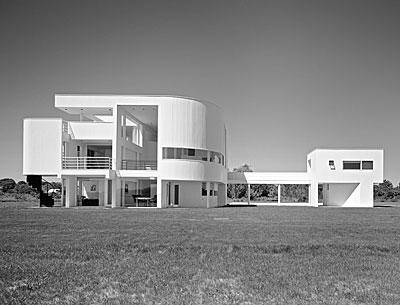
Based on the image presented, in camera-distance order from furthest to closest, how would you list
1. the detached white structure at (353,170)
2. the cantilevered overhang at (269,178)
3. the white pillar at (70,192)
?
the cantilevered overhang at (269,178), the detached white structure at (353,170), the white pillar at (70,192)

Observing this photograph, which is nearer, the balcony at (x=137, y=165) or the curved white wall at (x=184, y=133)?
the curved white wall at (x=184, y=133)

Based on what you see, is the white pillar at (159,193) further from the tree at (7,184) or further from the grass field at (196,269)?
the tree at (7,184)

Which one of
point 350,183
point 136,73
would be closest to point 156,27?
point 136,73

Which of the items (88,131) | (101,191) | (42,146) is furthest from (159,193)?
(42,146)

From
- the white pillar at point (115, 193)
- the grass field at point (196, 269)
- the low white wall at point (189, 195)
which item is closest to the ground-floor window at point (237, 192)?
the low white wall at point (189, 195)

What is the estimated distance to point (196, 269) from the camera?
993 centimetres

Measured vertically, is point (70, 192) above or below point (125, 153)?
below

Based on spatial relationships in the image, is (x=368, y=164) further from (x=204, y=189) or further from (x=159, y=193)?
(x=159, y=193)

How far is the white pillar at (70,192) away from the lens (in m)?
38.4

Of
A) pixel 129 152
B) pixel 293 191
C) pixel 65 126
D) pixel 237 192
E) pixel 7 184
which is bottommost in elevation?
pixel 237 192

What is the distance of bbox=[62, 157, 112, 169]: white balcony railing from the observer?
37.8 m

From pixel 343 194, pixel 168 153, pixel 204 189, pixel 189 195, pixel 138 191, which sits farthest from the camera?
pixel 343 194

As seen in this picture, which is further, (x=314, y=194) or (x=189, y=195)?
(x=314, y=194)

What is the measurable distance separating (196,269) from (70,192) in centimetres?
3022
